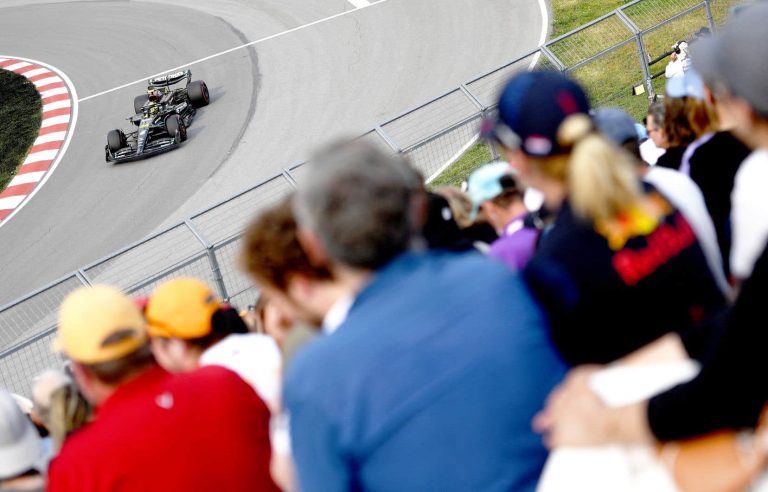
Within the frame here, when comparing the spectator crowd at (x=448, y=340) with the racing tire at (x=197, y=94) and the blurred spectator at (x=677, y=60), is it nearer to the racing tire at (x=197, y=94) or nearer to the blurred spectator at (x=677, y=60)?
the blurred spectator at (x=677, y=60)

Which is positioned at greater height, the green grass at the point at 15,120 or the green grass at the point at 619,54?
the green grass at the point at 619,54

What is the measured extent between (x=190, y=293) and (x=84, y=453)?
2.97ft

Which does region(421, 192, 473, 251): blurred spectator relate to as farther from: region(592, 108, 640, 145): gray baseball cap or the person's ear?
the person's ear

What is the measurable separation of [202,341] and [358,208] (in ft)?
5.44

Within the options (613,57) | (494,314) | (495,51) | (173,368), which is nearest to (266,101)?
(495,51)

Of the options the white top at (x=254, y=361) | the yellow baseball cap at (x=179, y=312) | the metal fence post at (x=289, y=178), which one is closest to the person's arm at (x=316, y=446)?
the white top at (x=254, y=361)

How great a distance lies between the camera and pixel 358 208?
7.18 feet

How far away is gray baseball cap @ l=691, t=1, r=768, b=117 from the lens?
6.95 ft

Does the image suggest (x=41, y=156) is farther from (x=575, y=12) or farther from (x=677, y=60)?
(x=677, y=60)

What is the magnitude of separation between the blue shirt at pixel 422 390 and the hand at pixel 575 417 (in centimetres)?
6

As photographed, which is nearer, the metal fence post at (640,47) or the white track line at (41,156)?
the metal fence post at (640,47)

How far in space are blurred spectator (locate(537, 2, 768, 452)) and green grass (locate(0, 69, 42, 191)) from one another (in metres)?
15.4

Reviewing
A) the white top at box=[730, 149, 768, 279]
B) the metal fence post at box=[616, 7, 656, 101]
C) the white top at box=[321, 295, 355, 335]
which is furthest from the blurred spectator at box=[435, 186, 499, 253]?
the metal fence post at box=[616, 7, 656, 101]

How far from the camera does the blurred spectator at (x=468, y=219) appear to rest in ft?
14.7
